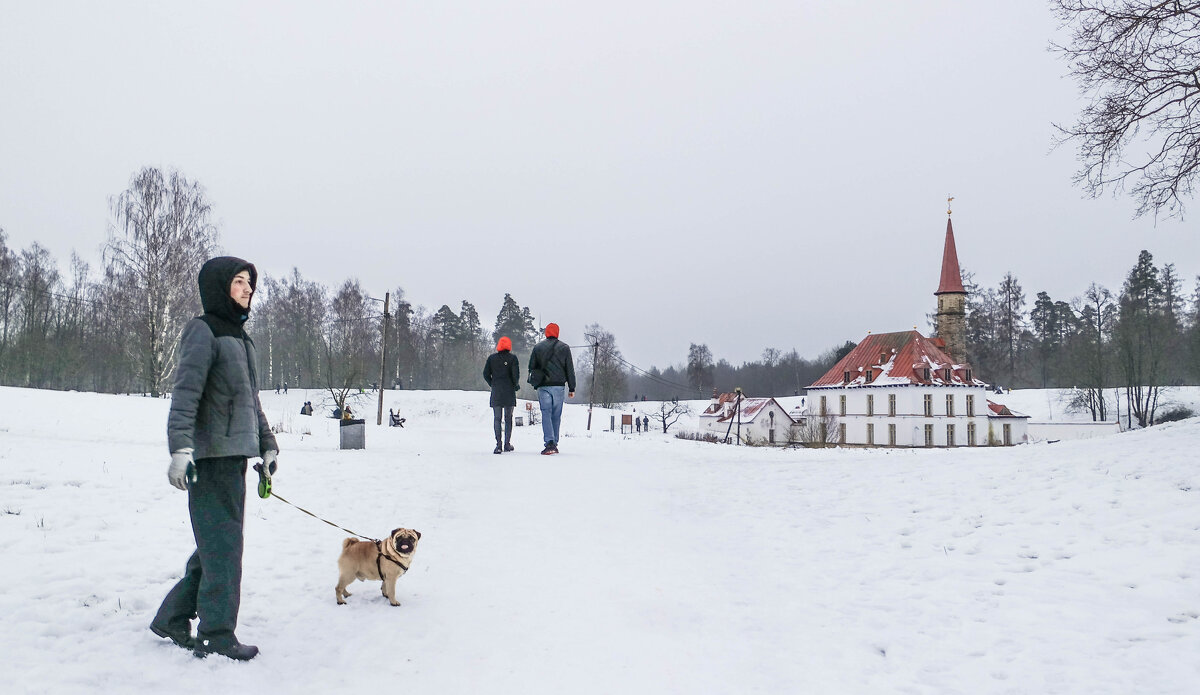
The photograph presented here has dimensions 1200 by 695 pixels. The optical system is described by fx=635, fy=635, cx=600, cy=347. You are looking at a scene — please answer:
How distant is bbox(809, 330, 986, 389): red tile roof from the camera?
51.1 m

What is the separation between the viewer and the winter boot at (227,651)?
3312mm

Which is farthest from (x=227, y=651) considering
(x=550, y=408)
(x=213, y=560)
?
(x=550, y=408)

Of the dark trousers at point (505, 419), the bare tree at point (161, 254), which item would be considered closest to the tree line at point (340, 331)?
the bare tree at point (161, 254)

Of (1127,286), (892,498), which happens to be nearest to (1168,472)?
(892,498)

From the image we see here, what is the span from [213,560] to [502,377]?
8.83 m

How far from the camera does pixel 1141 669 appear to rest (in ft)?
11.4

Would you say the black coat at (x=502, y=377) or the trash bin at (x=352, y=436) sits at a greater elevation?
the black coat at (x=502, y=377)

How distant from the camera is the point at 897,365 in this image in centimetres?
5259

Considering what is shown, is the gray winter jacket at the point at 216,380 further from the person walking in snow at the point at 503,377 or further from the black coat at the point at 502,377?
the black coat at the point at 502,377

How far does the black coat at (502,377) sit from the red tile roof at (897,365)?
1829 inches

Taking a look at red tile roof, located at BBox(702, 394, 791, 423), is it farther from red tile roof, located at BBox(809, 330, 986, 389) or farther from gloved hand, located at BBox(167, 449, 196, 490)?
gloved hand, located at BBox(167, 449, 196, 490)

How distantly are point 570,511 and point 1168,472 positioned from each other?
6645 mm

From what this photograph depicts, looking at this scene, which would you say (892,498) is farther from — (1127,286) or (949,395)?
(1127,286)

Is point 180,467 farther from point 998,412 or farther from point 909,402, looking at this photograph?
point 998,412
